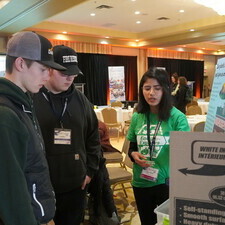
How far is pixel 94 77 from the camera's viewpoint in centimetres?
1055

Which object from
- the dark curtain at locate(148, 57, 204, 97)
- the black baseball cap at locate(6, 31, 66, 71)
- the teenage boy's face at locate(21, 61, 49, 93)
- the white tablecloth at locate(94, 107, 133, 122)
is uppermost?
the dark curtain at locate(148, 57, 204, 97)

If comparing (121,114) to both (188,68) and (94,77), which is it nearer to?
(94,77)

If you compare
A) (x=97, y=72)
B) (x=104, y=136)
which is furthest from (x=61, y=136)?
(x=97, y=72)

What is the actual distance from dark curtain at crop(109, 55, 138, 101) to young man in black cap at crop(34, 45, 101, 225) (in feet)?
31.4

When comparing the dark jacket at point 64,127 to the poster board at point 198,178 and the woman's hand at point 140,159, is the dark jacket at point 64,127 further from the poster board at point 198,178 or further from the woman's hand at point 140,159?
the poster board at point 198,178

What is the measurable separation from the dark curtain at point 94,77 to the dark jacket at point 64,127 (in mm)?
8463

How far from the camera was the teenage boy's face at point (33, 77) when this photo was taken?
1174 millimetres

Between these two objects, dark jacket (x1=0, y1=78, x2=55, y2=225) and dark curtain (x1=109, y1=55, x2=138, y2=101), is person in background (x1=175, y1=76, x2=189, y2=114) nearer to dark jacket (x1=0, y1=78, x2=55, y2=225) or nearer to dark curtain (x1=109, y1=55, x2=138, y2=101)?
dark curtain (x1=109, y1=55, x2=138, y2=101)

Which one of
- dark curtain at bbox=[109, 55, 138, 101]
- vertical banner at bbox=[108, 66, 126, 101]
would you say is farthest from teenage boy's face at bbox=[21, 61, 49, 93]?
dark curtain at bbox=[109, 55, 138, 101]

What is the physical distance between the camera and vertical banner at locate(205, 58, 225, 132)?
93cm

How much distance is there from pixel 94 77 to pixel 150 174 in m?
9.02

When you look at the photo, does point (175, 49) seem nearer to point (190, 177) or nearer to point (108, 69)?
point (108, 69)

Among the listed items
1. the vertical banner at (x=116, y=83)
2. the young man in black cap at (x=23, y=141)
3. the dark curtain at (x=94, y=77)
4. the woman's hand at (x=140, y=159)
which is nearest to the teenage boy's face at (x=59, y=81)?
the young man in black cap at (x=23, y=141)

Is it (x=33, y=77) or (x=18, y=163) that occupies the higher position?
(x=33, y=77)
